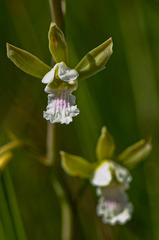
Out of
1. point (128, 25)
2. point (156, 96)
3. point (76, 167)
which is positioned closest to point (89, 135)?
point (76, 167)

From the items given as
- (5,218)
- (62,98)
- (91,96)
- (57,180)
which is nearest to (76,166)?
(57,180)

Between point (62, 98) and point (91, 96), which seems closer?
point (62, 98)

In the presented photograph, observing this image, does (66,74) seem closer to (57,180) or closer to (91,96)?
(57,180)

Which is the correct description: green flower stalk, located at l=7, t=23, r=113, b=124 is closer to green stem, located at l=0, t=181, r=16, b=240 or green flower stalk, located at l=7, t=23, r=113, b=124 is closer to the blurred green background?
green stem, located at l=0, t=181, r=16, b=240

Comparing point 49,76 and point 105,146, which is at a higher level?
point 49,76

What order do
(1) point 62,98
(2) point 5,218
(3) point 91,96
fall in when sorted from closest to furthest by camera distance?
1. (1) point 62,98
2. (2) point 5,218
3. (3) point 91,96

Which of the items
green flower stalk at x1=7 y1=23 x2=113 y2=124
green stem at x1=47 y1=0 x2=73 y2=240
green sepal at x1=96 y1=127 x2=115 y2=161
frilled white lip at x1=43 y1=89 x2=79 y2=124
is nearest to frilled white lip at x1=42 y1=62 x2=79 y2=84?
green flower stalk at x1=7 y1=23 x2=113 y2=124

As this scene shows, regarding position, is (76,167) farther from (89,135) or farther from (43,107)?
(43,107)
